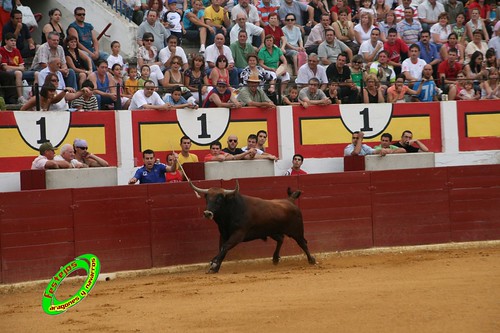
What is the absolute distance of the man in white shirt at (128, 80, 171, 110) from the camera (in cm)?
1450

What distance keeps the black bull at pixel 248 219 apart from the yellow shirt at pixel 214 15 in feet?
14.6

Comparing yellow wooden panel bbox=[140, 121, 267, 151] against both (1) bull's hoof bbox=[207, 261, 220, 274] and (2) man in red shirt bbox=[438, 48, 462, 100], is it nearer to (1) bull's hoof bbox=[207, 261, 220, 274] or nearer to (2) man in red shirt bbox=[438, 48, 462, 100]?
(1) bull's hoof bbox=[207, 261, 220, 274]

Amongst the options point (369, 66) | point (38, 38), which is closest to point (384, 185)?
point (369, 66)

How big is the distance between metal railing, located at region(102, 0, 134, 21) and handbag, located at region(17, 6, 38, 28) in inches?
71.1

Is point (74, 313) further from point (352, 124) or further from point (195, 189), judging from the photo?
point (352, 124)

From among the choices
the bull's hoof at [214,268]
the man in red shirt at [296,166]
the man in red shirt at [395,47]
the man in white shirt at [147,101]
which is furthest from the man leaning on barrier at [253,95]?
the bull's hoof at [214,268]

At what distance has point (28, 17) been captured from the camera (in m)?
15.5

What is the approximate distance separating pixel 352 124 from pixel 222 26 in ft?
8.82

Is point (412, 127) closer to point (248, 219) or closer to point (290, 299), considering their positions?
point (248, 219)

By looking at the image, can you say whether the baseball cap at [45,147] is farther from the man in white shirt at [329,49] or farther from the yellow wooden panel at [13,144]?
the man in white shirt at [329,49]

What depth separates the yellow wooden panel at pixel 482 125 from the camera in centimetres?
1684

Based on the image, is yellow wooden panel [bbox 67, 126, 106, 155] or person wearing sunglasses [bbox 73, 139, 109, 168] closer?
person wearing sunglasses [bbox 73, 139, 109, 168]

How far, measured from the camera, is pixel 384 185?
590 inches

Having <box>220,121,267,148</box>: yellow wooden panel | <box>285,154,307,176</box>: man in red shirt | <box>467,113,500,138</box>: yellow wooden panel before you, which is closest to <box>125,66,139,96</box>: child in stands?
<box>220,121,267,148</box>: yellow wooden panel
